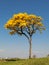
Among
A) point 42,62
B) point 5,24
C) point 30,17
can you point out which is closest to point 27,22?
point 30,17

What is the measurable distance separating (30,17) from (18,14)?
2680 millimetres

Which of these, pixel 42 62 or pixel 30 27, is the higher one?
pixel 30 27

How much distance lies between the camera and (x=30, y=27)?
155 feet

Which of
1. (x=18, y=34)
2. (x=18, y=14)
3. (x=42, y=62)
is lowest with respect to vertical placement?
(x=42, y=62)

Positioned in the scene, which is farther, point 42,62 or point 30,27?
point 30,27

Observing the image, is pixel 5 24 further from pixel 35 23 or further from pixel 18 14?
pixel 35 23

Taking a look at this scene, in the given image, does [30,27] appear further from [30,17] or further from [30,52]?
[30,52]

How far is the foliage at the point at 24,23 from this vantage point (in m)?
46.5

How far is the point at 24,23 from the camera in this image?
46312 mm

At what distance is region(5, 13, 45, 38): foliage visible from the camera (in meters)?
46.5

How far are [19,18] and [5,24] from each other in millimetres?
3536

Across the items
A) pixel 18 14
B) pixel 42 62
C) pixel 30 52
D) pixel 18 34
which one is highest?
pixel 18 14

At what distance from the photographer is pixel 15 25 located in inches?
1850

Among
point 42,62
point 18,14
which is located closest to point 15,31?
point 18,14
